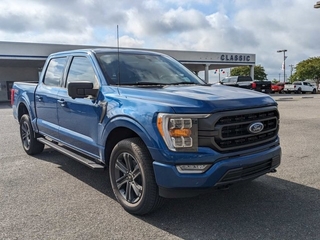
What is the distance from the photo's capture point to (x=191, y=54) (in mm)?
31828

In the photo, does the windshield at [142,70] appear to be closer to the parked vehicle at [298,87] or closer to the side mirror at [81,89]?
the side mirror at [81,89]

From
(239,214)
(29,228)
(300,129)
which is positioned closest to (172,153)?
(239,214)

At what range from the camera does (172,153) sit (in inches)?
A: 125

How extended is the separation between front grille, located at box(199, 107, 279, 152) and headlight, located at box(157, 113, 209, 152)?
0.23 feet

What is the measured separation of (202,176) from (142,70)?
79.9 inches

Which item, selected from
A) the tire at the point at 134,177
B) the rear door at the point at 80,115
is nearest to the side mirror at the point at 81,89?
the rear door at the point at 80,115

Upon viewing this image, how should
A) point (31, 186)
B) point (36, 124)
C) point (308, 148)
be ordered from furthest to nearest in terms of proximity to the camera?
point (308, 148)
point (36, 124)
point (31, 186)

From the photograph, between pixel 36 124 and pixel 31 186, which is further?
pixel 36 124

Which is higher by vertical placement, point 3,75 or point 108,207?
point 3,75

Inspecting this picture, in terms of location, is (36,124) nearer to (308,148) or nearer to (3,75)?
(308,148)

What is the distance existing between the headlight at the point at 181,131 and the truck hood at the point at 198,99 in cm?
7

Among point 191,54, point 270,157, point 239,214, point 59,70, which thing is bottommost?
point 239,214

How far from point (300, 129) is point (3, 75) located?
2867 cm

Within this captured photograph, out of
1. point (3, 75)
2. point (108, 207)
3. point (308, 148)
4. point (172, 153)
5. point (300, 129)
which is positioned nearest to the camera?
point (172, 153)
